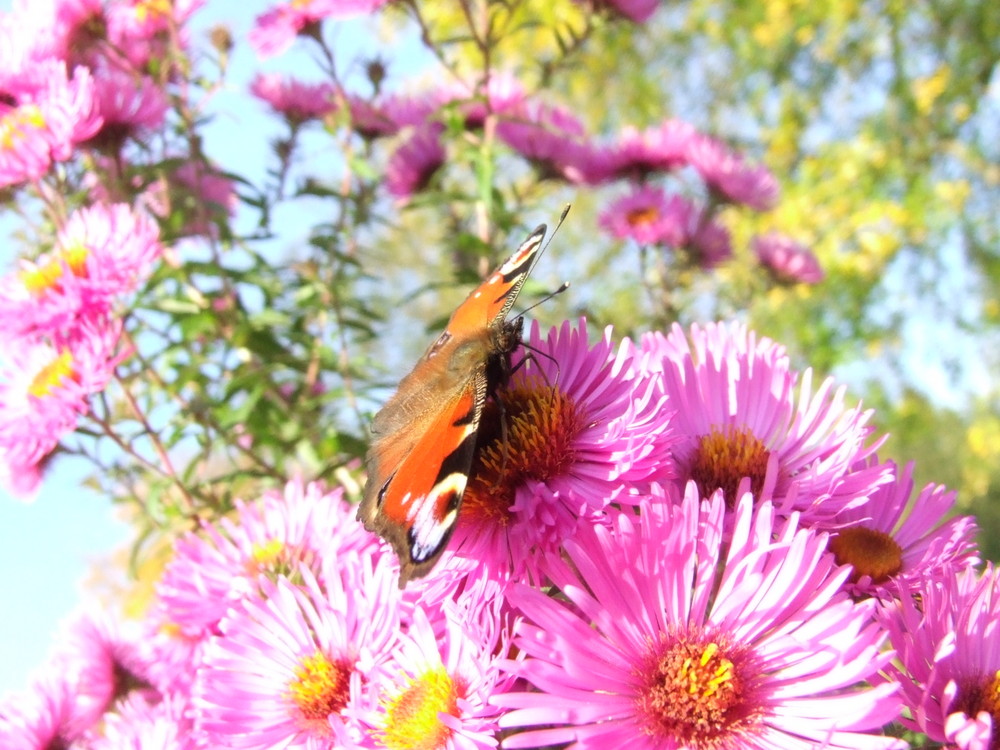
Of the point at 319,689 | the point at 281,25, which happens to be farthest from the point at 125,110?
the point at 319,689

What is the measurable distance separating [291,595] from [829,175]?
352cm

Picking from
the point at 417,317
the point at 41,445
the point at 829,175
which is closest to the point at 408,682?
the point at 41,445

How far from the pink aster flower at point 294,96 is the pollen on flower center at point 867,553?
1.46 metres

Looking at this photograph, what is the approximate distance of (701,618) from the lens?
49 centimetres

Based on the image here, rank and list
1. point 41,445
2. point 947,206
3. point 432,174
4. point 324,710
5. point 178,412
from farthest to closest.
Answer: point 947,206
point 432,174
point 178,412
point 41,445
point 324,710

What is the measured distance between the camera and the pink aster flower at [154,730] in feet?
2.36

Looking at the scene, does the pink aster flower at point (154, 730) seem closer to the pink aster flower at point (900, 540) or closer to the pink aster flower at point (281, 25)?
the pink aster flower at point (900, 540)

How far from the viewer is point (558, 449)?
54 centimetres

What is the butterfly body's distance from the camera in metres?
0.45

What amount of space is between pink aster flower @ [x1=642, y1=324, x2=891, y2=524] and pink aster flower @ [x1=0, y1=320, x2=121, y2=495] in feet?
2.26

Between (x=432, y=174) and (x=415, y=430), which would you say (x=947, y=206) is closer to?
(x=432, y=174)

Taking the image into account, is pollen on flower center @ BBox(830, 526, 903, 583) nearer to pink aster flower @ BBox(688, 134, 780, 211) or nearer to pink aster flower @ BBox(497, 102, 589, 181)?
pink aster flower @ BBox(497, 102, 589, 181)

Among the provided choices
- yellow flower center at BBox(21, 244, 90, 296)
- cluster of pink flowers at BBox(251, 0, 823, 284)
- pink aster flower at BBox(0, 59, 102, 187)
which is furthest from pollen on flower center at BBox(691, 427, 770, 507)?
cluster of pink flowers at BBox(251, 0, 823, 284)

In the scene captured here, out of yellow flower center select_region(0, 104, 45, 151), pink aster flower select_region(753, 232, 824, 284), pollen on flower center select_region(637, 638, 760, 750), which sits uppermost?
pink aster flower select_region(753, 232, 824, 284)
